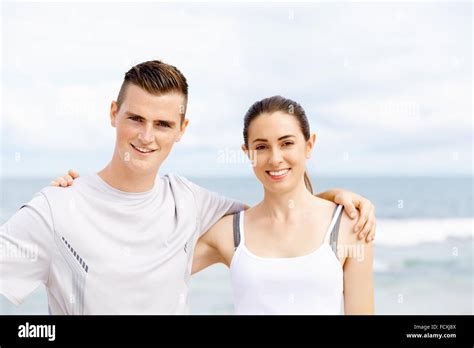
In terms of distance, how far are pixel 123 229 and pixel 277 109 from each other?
0.88m

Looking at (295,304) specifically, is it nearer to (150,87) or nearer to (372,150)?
(150,87)

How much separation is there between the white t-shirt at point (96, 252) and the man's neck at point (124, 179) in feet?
0.09

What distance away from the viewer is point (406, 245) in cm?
1102

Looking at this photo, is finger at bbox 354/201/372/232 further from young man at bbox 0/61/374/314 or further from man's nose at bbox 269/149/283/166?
man's nose at bbox 269/149/283/166

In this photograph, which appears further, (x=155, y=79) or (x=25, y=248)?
(x=155, y=79)

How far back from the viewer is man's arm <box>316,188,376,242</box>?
2711 mm

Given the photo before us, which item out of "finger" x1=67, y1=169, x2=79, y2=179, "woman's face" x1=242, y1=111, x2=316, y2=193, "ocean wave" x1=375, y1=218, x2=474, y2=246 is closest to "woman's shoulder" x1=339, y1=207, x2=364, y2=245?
"woman's face" x1=242, y1=111, x2=316, y2=193

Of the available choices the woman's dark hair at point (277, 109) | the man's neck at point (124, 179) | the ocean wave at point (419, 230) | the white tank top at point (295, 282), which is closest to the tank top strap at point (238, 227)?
the white tank top at point (295, 282)

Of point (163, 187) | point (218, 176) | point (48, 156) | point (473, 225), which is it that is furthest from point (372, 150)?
point (163, 187)

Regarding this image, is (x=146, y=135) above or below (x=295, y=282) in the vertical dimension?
above

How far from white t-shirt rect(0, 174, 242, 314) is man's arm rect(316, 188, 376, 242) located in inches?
30.2

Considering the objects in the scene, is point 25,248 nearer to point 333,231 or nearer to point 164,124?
point 164,124

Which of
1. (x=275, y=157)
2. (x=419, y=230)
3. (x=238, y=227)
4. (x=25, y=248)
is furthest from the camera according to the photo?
(x=419, y=230)

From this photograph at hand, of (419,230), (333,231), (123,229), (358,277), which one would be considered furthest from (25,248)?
(419,230)
